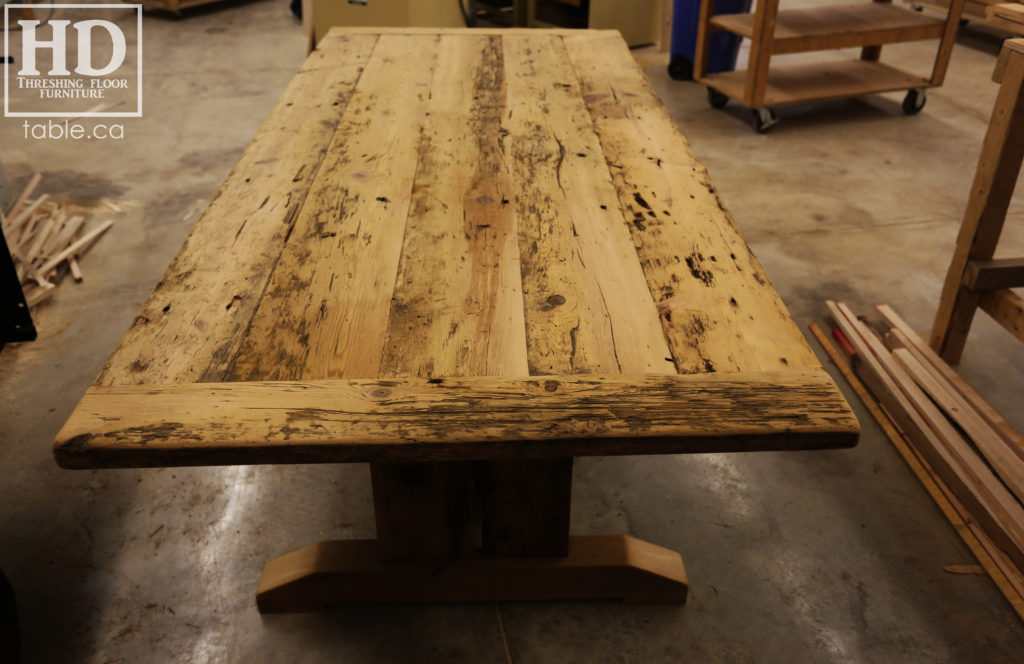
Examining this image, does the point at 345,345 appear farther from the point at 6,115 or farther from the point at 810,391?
the point at 6,115

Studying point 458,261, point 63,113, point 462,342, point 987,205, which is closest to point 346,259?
point 458,261

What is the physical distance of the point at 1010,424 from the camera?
6.70ft

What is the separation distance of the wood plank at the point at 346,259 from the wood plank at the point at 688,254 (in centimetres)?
46

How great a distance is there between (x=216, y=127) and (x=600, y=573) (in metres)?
3.43

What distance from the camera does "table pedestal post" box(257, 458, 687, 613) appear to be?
1.53 m

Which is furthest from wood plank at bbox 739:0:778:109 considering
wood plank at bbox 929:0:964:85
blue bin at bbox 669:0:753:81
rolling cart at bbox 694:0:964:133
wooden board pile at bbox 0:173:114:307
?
wooden board pile at bbox 0:173:114:307

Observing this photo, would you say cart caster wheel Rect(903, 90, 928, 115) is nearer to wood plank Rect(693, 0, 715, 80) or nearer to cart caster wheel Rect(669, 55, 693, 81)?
wood plank Rect(693, 0, 715, 80)

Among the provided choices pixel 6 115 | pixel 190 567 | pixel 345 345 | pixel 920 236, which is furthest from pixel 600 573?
pixel 6 115

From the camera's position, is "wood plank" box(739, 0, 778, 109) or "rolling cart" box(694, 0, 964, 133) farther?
"rolling cart" box(694, 0, 964, 133)

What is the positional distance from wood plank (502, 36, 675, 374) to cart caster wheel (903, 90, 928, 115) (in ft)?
9.36

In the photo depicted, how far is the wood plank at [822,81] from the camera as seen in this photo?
3951mm

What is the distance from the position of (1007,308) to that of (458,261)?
65.4 inches

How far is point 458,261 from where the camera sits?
136 cm

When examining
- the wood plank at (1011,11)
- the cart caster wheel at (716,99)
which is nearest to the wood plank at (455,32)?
the wood plank at (1011,11)
